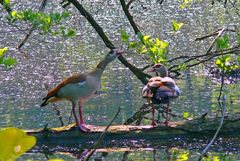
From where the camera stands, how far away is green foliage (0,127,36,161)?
1.00m

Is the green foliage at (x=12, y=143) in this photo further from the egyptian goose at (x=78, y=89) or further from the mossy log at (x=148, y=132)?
the egyptian goose at (x=78, y=89)

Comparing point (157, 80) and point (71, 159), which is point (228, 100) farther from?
point (71, 159)

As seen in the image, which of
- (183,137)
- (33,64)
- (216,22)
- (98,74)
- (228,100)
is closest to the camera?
(183,137)

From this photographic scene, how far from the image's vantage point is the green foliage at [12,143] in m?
1.00

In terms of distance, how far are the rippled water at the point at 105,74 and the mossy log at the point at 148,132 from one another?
7.3 inches

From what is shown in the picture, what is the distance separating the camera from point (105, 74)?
12.8 m

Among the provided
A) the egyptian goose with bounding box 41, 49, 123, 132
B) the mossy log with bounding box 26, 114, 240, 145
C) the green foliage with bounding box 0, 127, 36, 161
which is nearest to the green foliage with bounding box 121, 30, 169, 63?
the egyptian goose with bounding box 41, 49, 123, 132

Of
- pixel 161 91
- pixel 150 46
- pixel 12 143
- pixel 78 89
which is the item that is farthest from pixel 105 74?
pixel 12 143

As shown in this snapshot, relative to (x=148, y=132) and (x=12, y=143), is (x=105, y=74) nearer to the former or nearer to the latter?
(x=148, y=132)

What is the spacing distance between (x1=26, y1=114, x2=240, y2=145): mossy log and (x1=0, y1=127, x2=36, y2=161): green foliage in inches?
221

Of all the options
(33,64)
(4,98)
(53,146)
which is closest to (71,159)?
(53,146)

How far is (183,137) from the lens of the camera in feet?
22.0

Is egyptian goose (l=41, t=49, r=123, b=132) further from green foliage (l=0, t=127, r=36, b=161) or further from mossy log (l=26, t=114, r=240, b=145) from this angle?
green foliage (l=0, t=127, r=36, b=161)

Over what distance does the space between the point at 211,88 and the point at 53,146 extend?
476cm
